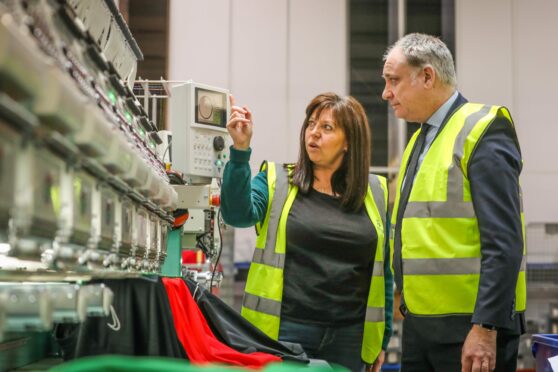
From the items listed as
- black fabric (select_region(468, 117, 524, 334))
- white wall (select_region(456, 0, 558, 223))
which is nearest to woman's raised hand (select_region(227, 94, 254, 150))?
black fabric (select_region(468, 117, 524, 334))

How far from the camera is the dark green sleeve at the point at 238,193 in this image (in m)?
2.08

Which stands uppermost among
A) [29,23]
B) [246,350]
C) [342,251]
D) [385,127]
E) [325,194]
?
[385,127]

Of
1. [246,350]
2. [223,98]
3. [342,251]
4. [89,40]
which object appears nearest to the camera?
[89,40]

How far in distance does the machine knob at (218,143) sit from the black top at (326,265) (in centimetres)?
71

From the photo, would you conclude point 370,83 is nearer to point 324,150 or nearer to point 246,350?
point 324,150

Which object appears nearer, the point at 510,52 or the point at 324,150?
the point at 324,150

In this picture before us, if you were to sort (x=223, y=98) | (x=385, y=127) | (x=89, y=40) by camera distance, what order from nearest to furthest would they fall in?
(x=89, y=40) → (x=223, y=98) → (x=385, y=127)

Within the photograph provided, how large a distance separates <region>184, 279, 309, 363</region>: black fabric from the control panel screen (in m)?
1.05

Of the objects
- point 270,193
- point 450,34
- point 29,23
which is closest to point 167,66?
point 450,34

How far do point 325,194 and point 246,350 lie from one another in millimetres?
666

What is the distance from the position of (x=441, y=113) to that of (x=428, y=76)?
0.12m

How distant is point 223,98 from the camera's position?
3.03 m

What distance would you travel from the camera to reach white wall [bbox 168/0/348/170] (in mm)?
6512

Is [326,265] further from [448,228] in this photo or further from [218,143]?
[218,143]
